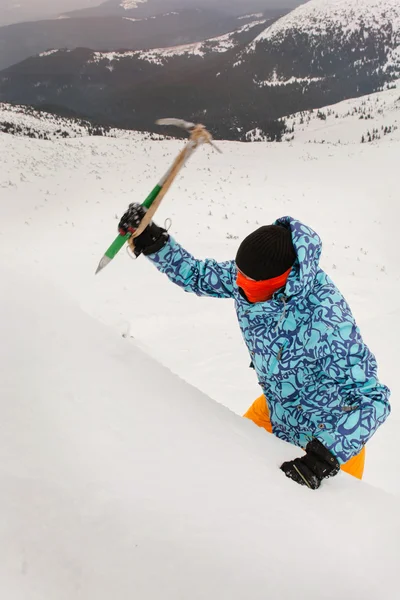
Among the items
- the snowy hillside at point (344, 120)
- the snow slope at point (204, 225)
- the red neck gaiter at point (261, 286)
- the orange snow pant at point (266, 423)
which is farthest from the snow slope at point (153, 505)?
the snowy hillside at point (344, 120)

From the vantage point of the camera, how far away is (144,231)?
2.64 m

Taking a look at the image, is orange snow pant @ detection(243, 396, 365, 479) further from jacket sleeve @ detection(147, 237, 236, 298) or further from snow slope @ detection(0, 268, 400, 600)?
jacket sleeve @ detection(147, 237, 236, 298)

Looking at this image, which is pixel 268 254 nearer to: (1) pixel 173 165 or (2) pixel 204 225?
(1) pixel 173 165

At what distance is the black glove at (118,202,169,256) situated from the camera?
262 cm

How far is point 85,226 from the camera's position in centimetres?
1063

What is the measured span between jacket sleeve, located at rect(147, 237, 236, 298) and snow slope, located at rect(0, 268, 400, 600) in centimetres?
80

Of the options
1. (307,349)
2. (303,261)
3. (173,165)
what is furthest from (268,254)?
(173,165)

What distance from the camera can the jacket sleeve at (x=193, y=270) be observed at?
265cm

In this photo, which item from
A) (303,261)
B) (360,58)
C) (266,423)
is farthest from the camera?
(360,58)

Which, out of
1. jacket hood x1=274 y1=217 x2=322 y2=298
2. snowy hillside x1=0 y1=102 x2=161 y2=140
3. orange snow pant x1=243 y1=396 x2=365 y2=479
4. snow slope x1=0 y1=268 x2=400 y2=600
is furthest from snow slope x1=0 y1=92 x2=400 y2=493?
snowy hillside x1=0 y1=102 x2=161 y2=140

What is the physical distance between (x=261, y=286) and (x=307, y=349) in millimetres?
449

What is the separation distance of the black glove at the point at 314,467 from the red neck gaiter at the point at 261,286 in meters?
0.80

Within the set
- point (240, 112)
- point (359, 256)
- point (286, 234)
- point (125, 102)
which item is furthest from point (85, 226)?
point (125, 102)


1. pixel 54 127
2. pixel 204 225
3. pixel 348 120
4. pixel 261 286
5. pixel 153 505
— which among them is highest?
pixel 54 127
